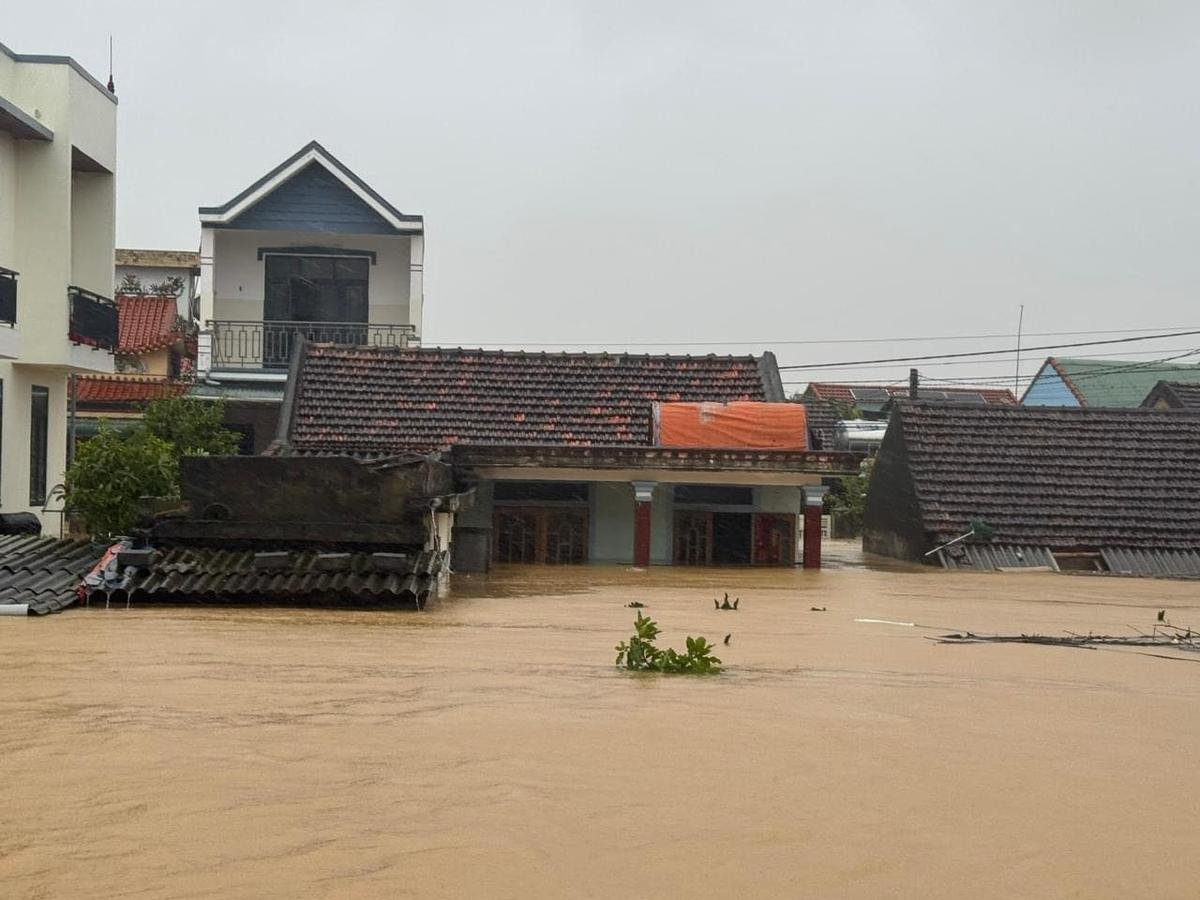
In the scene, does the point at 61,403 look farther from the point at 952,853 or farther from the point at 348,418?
the point at 952,853

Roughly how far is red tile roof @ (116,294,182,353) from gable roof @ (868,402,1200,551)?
63.3ft

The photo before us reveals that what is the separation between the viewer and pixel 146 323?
128ft

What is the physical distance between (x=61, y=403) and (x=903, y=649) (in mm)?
16774

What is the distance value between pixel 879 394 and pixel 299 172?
29.2 m

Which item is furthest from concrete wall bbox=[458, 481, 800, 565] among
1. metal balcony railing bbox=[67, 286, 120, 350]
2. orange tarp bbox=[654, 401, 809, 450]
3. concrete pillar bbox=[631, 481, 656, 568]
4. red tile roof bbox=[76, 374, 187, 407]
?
red tile roof bbox=[76, 374, 187, 407]

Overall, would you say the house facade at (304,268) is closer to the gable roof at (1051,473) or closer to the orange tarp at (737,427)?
the orange tarp at (737,427)

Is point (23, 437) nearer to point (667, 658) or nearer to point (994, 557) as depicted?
point (667, 658)

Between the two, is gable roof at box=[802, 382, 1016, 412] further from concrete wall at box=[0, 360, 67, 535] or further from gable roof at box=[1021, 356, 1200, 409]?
concrete wall at box=[0, 360, 67, 535]

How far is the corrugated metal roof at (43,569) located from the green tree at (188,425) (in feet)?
25.2

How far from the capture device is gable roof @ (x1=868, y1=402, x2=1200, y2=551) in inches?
1047

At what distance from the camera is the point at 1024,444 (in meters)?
28.5

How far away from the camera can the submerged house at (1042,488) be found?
26.2m

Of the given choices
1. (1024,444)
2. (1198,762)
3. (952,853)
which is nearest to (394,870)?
(952,853)

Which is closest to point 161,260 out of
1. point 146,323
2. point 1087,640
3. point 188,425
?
point 146,323
